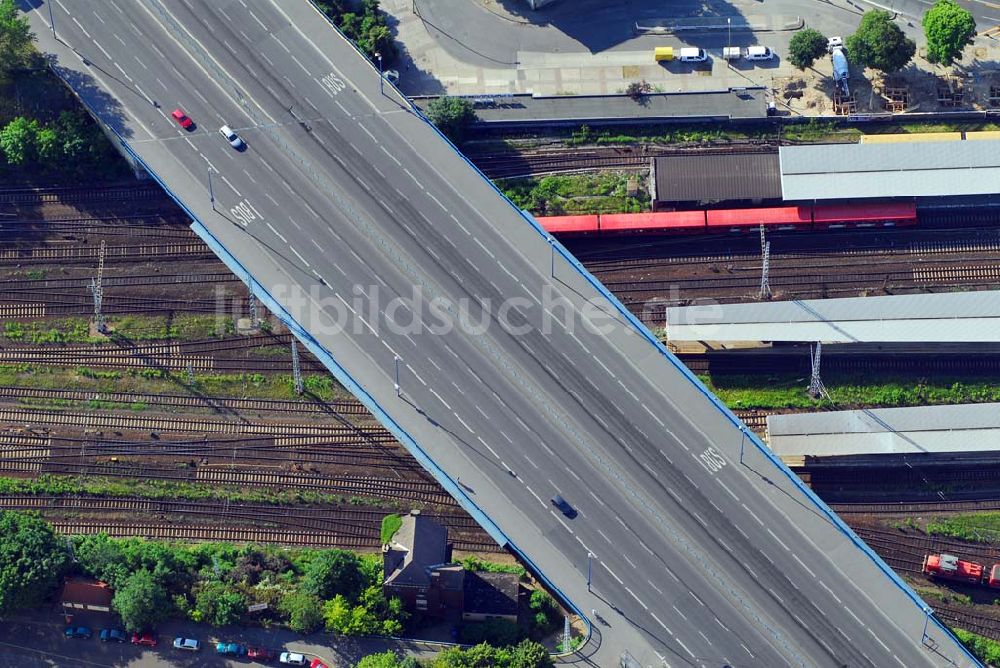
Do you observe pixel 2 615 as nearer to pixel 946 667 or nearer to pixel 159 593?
pixel 159 593

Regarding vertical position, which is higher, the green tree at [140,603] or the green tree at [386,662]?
the green tree at [140,603]

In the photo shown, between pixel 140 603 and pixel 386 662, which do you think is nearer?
pixel 386 662

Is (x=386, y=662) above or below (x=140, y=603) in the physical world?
below

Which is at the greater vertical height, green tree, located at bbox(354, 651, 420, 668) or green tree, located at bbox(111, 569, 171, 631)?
green tree, located at bbox(111, 569, 171, 631)

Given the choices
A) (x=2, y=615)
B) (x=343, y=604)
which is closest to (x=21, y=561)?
(x=2, y=615)

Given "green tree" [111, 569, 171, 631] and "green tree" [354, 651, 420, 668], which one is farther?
"green tree" [111, 569, 171, 631]

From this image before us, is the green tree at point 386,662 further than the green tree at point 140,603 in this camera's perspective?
No
